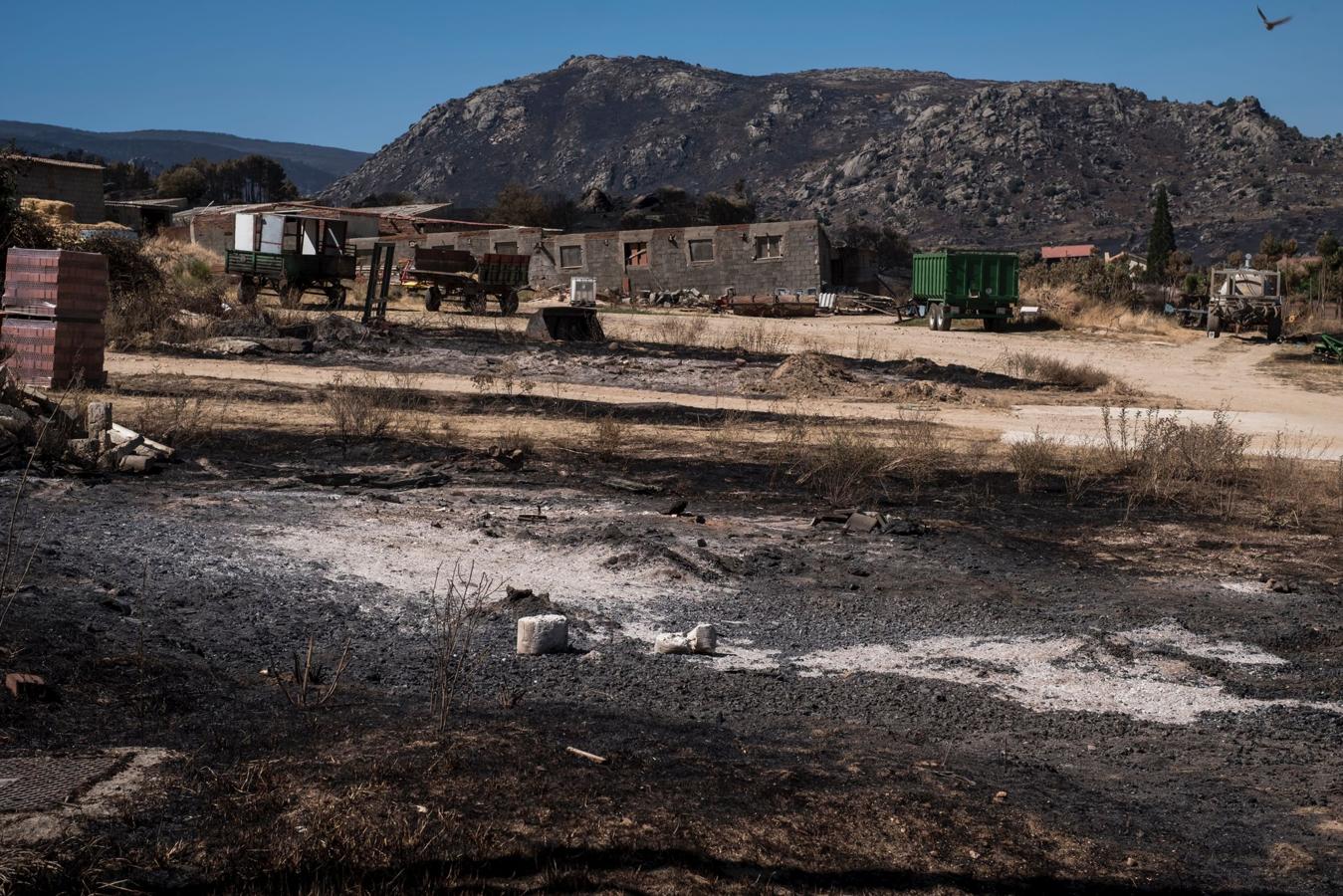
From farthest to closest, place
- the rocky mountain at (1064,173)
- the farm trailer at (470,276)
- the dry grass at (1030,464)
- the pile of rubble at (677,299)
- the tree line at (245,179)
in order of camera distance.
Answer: the rocky mountain at (1064,173)
the tree line at (245,179)
the pile of rubble at (677,299)
the farm trailer at (470,276)
the dry grass at (1030,464)

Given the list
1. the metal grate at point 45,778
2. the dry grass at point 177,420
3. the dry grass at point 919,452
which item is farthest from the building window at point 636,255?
the metal grate at point 45,778

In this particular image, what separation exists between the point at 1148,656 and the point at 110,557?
586 cm

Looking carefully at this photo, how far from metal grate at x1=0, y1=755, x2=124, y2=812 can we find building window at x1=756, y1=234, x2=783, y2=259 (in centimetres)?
3921

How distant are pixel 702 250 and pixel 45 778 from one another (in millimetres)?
40045

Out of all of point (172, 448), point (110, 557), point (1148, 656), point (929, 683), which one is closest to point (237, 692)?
point (110, 557)

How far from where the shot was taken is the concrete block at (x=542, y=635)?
21.2 feet

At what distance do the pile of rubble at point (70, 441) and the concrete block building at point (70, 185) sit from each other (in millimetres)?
37545

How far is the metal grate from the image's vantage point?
3.93 m

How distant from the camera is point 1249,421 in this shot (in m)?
18.2

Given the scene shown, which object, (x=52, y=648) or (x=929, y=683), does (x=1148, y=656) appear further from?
(x=52, y=648)

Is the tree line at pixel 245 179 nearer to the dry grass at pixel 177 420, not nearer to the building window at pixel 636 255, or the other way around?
A: the building window at pixel 636 255

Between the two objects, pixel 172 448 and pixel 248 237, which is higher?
pixel 248 237

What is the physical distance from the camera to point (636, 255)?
4425cm

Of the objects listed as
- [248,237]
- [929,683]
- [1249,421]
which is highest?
[248,237]
